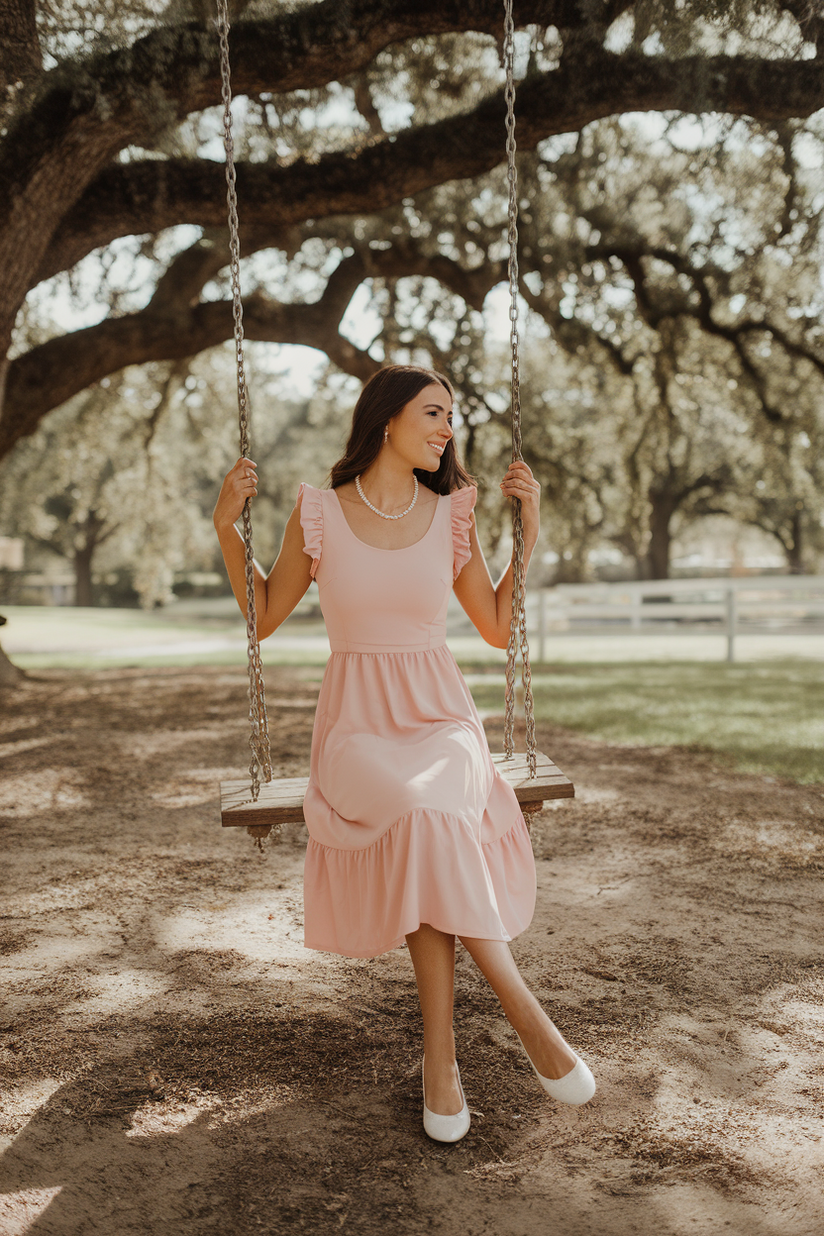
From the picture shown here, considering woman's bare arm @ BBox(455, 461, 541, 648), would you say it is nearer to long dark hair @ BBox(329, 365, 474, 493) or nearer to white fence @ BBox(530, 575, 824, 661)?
long dark hair @ BBox(329, 365, 474, 493)

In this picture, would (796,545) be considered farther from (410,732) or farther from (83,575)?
(410,732)

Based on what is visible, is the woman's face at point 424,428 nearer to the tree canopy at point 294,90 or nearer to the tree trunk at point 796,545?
the tree canopy at point 294,90

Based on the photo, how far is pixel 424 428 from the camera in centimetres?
255

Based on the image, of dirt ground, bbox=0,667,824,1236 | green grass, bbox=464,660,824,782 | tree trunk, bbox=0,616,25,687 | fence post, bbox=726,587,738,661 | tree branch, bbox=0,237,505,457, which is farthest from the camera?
fence post, bbox=726,587,738,661

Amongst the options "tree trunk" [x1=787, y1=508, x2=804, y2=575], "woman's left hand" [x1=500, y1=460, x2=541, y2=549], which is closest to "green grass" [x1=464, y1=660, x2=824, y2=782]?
"woman's left hand" [x1=500, y1=460, x2=541, y2=549]

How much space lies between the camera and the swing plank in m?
2.44

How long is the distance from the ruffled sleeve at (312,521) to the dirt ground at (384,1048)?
3.98 ft

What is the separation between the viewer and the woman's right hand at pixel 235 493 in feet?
8.38

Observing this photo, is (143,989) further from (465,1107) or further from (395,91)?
(395,91)

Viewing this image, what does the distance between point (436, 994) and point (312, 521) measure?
119 cm

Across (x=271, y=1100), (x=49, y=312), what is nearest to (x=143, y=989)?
(x=271, y=1100)

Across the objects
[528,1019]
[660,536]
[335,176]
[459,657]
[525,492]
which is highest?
[335,176]

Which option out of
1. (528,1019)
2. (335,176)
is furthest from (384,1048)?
(335,176)

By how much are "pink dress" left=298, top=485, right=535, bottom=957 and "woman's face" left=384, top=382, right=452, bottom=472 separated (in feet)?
0.46
